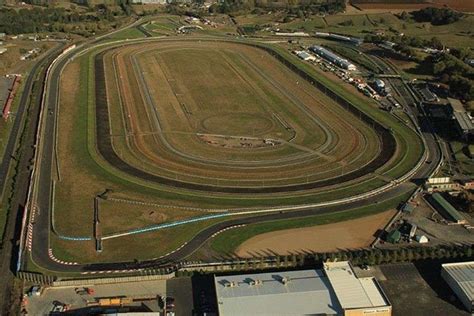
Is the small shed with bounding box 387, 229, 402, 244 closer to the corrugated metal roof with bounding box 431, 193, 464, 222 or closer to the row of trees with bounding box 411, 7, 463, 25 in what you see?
the corrugated metal roof with bounding box 431, 193, 464, 222

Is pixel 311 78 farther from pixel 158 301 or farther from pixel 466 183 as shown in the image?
pixel 158 301

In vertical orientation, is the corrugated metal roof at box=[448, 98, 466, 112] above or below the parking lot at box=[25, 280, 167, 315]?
above

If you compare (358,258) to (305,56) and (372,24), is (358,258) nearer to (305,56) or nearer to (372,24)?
(305,56)

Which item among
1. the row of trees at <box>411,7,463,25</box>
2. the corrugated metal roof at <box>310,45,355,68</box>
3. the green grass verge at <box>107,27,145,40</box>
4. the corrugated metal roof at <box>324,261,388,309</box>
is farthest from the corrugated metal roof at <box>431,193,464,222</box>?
the green grass verge at <box>107,27,145,40</box>

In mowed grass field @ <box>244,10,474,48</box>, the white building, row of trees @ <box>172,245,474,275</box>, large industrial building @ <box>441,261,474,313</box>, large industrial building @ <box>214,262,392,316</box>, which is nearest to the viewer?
large industrial building @ <box>214,262,392,316</box>

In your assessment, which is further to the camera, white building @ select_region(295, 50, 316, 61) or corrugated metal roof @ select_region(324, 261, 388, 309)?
white building @ select_region(295, 50, 316, 61)

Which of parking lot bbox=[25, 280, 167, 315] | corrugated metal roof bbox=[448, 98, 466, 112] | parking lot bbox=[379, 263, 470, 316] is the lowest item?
parking lot bbox=[379, 263, 470, 316]
